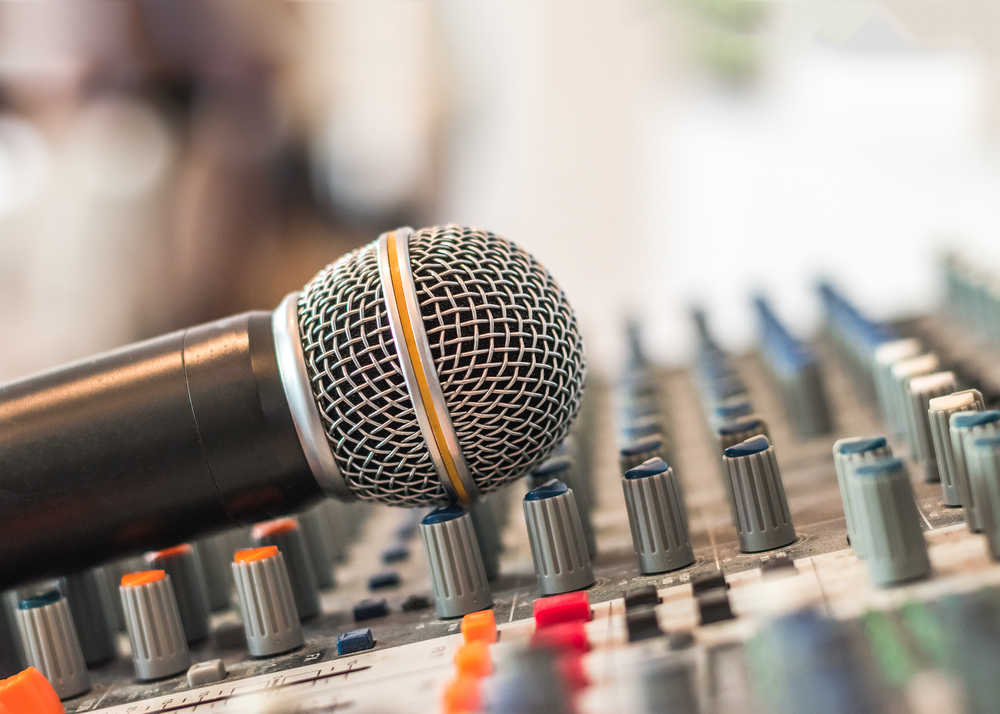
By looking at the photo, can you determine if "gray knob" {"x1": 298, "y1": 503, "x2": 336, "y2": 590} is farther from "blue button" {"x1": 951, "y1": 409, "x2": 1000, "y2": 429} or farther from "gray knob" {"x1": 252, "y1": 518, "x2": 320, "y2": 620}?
"blue button" {"x1": 951, "y1": 409, "x2": 1000, "y2": 429}

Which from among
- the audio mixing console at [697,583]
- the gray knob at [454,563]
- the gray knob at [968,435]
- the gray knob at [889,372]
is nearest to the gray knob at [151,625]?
the audio mixing console at [697,583]

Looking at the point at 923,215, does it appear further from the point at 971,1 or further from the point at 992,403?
the point at 992,403

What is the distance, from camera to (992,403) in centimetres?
187

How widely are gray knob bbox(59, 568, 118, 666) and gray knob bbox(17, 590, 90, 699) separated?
114 millimetres

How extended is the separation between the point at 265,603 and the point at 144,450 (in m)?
0.33

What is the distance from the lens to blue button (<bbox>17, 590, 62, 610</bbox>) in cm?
179

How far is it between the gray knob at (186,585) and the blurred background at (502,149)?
2.50m

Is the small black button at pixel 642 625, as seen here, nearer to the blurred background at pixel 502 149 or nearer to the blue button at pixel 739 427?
the blue button at pixel 739 427

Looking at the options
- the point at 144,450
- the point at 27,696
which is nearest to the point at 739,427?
the point at 144,450

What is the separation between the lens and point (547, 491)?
67.1 inches

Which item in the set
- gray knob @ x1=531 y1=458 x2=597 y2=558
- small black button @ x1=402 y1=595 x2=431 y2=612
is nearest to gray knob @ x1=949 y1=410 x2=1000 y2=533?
gray knob @ x1=531 y1=458 x2=597 y2=558

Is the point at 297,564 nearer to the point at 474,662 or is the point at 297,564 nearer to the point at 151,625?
the point at 151,625

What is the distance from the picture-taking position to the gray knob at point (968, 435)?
1.38 meters

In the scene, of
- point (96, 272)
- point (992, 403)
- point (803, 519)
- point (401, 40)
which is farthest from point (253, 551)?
point (401, 40)
